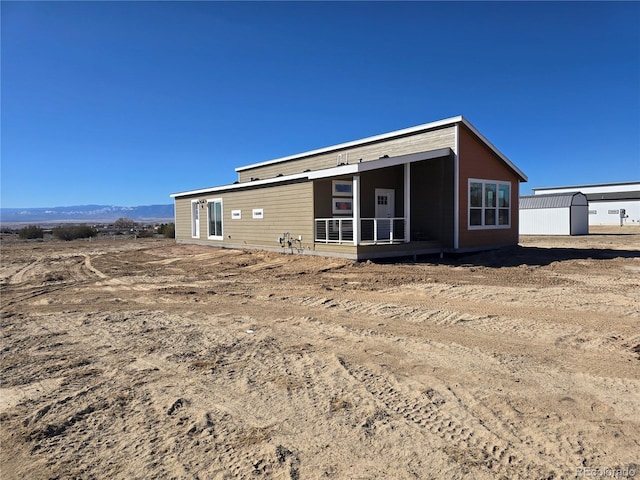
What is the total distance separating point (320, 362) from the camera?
4.80m

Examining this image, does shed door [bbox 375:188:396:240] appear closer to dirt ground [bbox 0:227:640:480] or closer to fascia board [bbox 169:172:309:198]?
fascia board [bbox 169:172:309:198]

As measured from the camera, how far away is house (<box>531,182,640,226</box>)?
45688 mm

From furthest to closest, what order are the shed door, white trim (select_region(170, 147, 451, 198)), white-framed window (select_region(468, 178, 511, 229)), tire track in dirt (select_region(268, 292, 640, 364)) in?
the shed door
white-framed window (select_region(468, 178, 511, 229))
white trim (select_region(170, 147, 451, 198))
tire track in dirt (select_region(268, 292, 640, 364))

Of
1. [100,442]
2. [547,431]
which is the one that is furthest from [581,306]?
[100,442]

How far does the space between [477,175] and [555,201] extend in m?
20.8

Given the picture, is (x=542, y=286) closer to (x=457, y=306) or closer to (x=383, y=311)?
(x=457, y=306)

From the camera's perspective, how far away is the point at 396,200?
1753 centimetres

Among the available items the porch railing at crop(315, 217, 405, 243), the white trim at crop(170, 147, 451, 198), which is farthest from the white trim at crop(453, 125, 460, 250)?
the porch railing at crop(315, 217, 405, 243)

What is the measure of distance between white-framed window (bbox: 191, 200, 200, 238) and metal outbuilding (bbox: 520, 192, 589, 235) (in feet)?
84.1

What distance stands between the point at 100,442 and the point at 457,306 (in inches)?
232

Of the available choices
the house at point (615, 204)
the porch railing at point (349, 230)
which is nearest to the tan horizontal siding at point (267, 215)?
the porch railing at point (349, 230)

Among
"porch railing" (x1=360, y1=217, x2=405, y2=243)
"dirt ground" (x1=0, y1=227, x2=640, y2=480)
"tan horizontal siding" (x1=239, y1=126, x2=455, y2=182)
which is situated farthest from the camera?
"porch railing" (x1=360, y1=217, x2=405, y2=243)

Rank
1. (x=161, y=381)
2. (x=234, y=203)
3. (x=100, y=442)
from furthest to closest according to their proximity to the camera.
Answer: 1. (x=234, y=203)
2. (x=161, y=381)
3. (x=100, y=442)

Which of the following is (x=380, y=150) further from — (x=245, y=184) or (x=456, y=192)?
(x=245, y=184)
